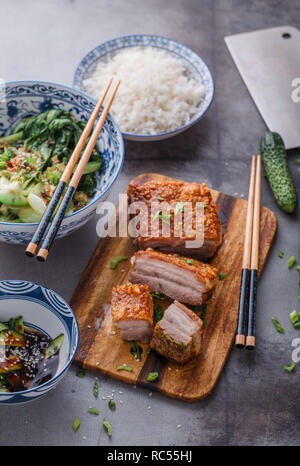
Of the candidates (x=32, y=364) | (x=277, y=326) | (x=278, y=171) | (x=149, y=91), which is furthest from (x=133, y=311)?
(x=149, y=91)

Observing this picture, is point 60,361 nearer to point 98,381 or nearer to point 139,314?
point 98,381

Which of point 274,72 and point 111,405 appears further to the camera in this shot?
point 274,72

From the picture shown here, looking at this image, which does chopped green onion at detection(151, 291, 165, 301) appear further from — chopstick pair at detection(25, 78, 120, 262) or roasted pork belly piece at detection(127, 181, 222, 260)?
chopstick pair at detection(25, 78, 120, 262)

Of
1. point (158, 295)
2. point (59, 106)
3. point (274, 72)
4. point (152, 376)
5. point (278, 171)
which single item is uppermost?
point (59, 106)

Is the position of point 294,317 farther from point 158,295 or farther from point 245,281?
point 158,295

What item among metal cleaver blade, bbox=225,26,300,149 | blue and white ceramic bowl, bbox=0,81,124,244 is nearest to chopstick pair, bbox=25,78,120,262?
blue and white ceramic bowl, bbox=0,81,124,244

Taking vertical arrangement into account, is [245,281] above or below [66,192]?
below
